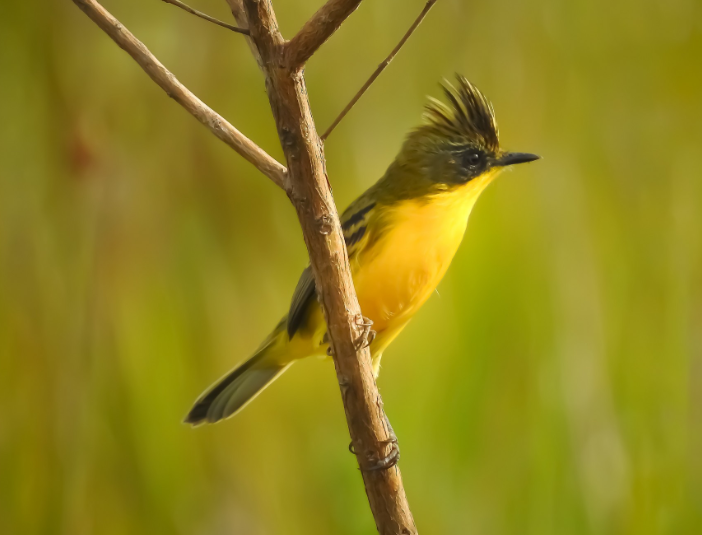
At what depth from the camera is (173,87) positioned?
0.84 meters

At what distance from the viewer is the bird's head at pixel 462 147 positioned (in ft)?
4.11

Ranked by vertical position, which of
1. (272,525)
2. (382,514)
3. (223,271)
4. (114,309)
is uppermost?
(223,271)

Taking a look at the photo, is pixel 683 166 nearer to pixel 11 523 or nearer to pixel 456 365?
pixel 456 365

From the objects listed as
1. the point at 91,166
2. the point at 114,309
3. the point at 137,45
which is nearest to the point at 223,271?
the point at 114,309

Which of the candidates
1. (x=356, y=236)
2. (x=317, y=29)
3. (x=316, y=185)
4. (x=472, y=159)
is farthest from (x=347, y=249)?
(x=317, y=29)

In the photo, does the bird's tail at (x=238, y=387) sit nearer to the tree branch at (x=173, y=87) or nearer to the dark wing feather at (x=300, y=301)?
the dark wing feather at (x=300, y=301)

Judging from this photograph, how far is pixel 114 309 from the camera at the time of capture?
146 cm

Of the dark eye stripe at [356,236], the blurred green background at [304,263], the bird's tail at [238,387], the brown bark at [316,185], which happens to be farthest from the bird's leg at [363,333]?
the blurred green background at [304,263]

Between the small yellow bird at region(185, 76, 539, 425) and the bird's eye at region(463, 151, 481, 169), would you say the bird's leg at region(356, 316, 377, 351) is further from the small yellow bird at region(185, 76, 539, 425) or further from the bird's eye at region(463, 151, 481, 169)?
the bird's eye at region(463, 151, 481, 169)

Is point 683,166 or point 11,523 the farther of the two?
point 683,166

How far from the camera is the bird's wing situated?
120 cm

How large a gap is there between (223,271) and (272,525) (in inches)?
22.2

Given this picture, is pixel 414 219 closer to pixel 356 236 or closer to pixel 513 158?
pixel 356 236

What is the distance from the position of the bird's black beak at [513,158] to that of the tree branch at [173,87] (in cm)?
53
